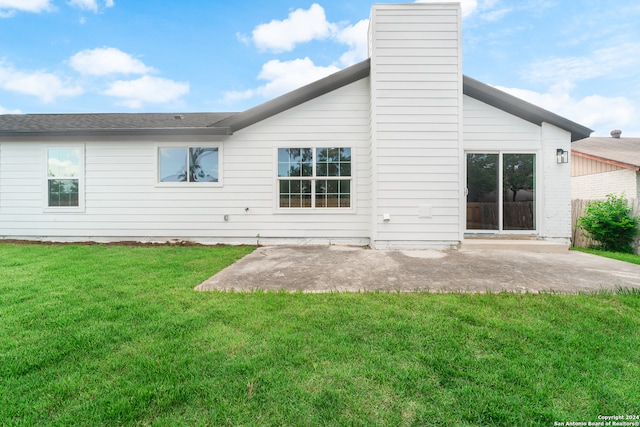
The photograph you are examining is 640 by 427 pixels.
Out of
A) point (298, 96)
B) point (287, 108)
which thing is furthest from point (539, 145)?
point (287, 108)

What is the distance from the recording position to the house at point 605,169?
27.8ft

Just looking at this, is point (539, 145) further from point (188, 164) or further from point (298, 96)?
point (188, 164)

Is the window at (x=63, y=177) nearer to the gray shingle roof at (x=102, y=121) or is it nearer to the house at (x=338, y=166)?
the house at (x=338, y=166)

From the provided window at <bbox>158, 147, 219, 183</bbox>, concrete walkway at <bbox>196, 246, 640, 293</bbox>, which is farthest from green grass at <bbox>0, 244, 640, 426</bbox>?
window at <bbox>158, 147, 219, 183</bbox>

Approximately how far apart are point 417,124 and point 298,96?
9.09 feet

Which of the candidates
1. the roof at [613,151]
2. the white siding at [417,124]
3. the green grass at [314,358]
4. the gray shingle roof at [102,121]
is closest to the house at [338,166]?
the white siding at [417,124]

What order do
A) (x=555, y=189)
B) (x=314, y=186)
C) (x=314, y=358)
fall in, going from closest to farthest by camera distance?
(x=314, y=358)
(x=555, y=189)
(x=314, y=186)

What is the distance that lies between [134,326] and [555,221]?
797cm

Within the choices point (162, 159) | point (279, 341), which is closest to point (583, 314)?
point (279, 341)

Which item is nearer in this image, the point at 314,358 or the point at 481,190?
the point at 314,358

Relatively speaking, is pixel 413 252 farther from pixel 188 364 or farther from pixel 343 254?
pixel 188 364

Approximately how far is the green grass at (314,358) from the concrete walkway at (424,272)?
12.0 inches

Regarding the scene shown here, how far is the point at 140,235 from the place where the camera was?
656 cm

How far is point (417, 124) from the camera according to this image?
18.5 feet
